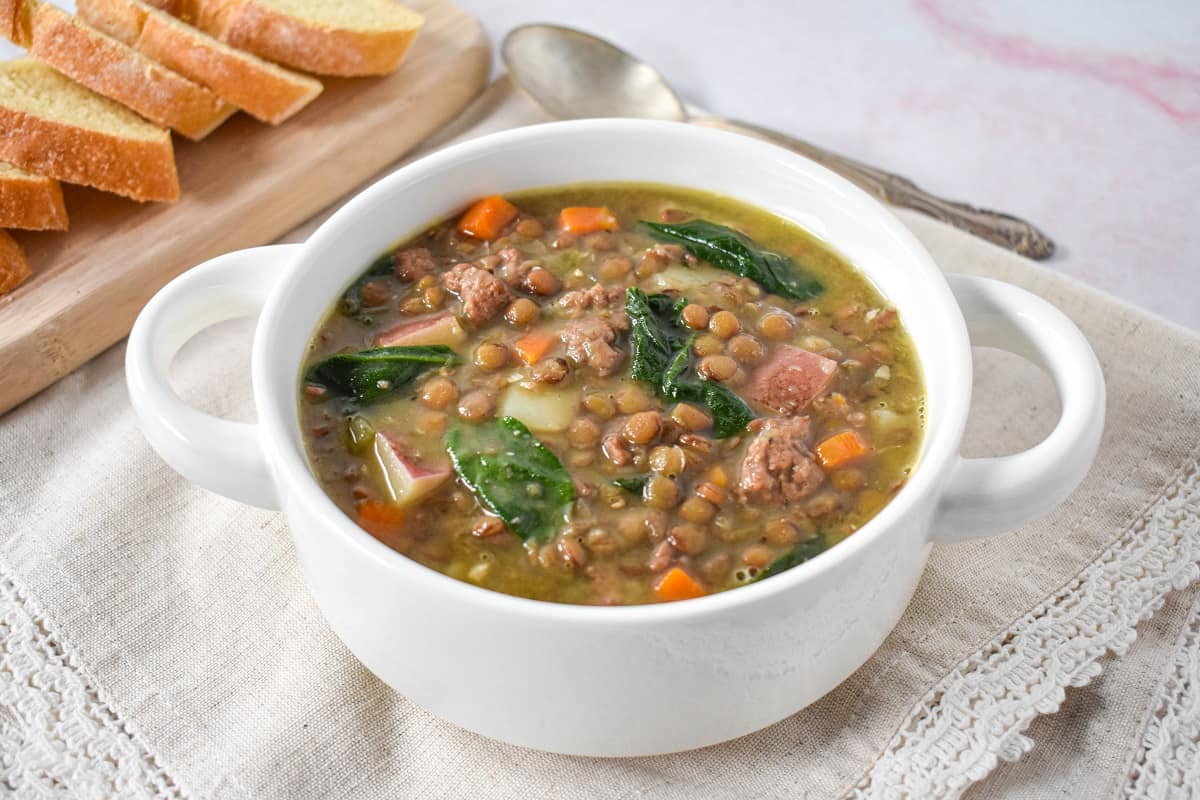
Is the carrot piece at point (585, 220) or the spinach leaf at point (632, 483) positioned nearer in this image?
the spinach leaf at point (632, 483)

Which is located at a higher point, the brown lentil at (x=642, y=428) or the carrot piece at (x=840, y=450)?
the brown lentil at (x=642, y=428)

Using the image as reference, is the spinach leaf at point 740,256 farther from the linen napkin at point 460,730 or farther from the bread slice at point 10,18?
the bread slice at point 10,18

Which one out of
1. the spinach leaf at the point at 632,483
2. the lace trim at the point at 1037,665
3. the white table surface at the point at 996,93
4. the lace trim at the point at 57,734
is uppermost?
the spinach leaf at the point at 632,483

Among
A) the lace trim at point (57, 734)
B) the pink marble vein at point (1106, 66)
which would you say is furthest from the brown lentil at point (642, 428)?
the pink marble vein at point (1106, 66)

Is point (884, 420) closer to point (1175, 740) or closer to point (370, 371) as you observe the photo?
point (1175, 740)

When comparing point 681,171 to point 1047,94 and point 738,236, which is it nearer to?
point 738,236

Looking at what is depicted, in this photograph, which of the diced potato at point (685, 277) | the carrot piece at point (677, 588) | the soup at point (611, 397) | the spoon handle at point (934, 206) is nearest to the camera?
the carrot piece at point (677, 588)

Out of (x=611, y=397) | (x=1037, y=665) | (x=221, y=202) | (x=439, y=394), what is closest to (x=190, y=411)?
(x=439, y=394)

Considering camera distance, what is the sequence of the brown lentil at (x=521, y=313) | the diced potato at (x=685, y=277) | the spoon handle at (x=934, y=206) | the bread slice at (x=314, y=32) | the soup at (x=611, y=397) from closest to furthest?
the soup at (x=611, y=397)
the brown lentil at (x=521, y=313)
the diced potato at (x=685, y=277)
the spoon handle at (x=934, y=206)
the bread slice at (x=314, y=32)
